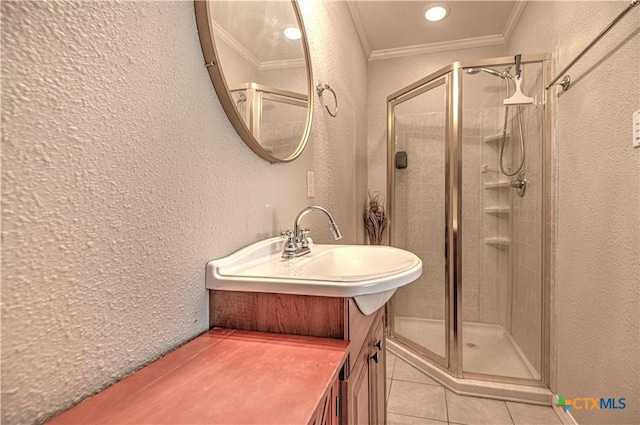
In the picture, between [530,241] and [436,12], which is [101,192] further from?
[436,12]

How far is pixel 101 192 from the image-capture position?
1.68 feet

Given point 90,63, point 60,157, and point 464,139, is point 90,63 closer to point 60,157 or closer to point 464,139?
point 60,157

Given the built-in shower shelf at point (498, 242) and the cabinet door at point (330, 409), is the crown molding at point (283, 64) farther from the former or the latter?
the built-in shower shelf at point (498, 242)

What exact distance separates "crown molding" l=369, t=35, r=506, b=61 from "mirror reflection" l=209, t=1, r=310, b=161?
1.73 metres

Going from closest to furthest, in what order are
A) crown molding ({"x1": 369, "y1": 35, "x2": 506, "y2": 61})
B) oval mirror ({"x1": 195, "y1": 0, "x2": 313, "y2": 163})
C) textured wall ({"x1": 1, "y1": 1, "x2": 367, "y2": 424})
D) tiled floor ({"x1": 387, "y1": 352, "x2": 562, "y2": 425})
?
textured wall ({"x1": 1, "y1": 1, "x2": 367, "y2": 424})
oval mirror ({"x1": 195, "y1": 0, "x2": 313, "y2": 163})
tiled floor ({"x1": 387, "y1": 352, "x2": 562, "y2": 425})
crown molding ({"x1": 369, "y1": 35, "x2": 506, "y2": 61})

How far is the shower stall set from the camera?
1.81m

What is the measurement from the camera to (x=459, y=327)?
1.90 m

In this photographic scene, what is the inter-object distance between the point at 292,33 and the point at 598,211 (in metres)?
1.43

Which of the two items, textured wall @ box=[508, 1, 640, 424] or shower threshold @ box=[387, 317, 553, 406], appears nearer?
textured wall @ box=[508, 1, 640, 424]

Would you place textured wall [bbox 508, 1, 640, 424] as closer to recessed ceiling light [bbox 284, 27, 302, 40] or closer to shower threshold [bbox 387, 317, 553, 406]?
shower threshold [bbox 387, 317, 553, 406]

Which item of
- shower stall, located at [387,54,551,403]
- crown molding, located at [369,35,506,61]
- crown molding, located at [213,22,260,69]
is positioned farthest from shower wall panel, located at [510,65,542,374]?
crown molding, located at [213,22,260,69]

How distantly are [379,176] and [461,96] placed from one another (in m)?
1.02

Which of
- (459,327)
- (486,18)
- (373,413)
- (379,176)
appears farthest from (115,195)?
(486,18)

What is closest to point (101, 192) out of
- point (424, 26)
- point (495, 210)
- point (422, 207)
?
point (422, 207)
